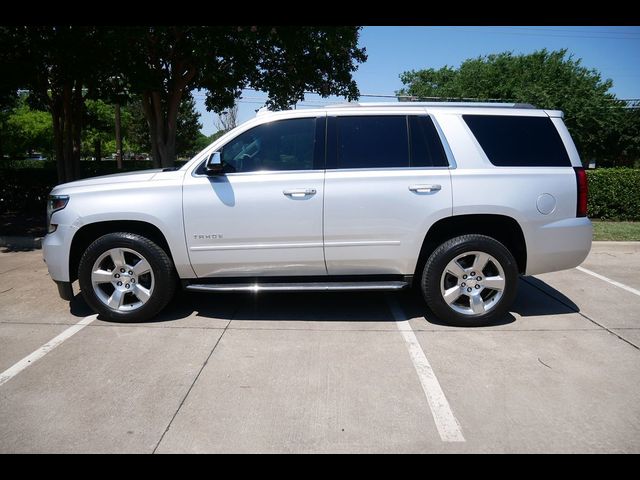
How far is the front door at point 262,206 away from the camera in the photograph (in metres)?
4.09

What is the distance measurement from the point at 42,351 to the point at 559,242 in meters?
4.62

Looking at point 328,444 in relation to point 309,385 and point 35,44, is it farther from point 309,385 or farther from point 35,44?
point 35,44

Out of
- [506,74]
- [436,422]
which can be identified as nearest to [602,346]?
[436,422]

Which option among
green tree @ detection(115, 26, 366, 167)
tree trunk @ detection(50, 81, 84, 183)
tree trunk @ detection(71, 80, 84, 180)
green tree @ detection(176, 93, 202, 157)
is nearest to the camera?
green tree @ detection(115, 26, 366, 167)

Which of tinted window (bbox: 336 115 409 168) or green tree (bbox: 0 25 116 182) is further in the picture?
green tree (bbox: 0 25 116 182)

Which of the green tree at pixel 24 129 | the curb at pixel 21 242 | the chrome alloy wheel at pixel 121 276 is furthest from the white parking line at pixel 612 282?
the green tree at pixel 24 129

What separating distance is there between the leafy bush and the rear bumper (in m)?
6.90

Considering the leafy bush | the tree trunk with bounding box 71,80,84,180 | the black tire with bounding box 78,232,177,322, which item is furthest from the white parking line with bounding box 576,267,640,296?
the tree trunk with bounding box 71,80,84,180

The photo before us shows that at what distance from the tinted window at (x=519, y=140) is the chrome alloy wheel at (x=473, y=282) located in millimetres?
918

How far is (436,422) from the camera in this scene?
9.18ft

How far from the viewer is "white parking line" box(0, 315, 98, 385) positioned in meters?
3.39

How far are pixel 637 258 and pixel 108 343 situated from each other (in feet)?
24.5

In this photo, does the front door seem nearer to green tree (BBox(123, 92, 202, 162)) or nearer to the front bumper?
the front bumper

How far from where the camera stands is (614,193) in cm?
1009
